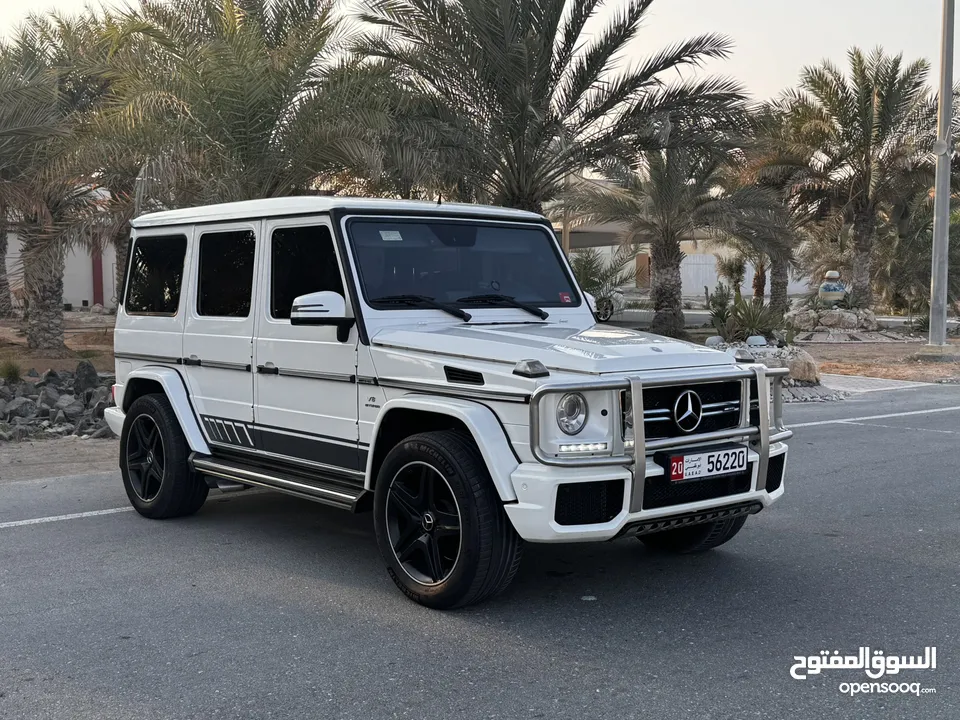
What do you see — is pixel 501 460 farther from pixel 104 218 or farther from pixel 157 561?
pixel 104 218

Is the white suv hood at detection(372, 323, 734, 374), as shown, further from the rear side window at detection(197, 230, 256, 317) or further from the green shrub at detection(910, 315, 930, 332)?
the green shrub at detection(910, 315, 930, 332)

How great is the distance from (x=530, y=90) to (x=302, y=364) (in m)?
10.2

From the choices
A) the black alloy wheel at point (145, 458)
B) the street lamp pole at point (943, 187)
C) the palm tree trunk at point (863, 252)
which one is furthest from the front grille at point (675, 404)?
the palm tree trunk at point (863, 252)

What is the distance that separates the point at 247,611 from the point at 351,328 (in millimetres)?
1543

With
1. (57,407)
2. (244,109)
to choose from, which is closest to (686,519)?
(57,407)

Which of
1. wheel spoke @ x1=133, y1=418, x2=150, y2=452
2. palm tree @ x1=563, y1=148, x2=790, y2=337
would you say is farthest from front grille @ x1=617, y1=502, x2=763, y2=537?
palm tree @ x1=563, y1=148, x2=790, y2=337

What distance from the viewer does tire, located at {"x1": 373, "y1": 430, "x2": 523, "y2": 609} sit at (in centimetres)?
486

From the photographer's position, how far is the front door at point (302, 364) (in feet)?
18.8

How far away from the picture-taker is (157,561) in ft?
19.7

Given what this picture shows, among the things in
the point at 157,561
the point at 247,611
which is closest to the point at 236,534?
the point at 157,561

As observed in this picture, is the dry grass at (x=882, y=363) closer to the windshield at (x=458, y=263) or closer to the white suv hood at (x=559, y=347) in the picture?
the windshield at (x=458, y=263)

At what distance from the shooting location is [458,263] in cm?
618

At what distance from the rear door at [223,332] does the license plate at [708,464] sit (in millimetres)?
2675

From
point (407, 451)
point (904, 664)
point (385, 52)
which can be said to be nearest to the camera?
point (904, 664)
